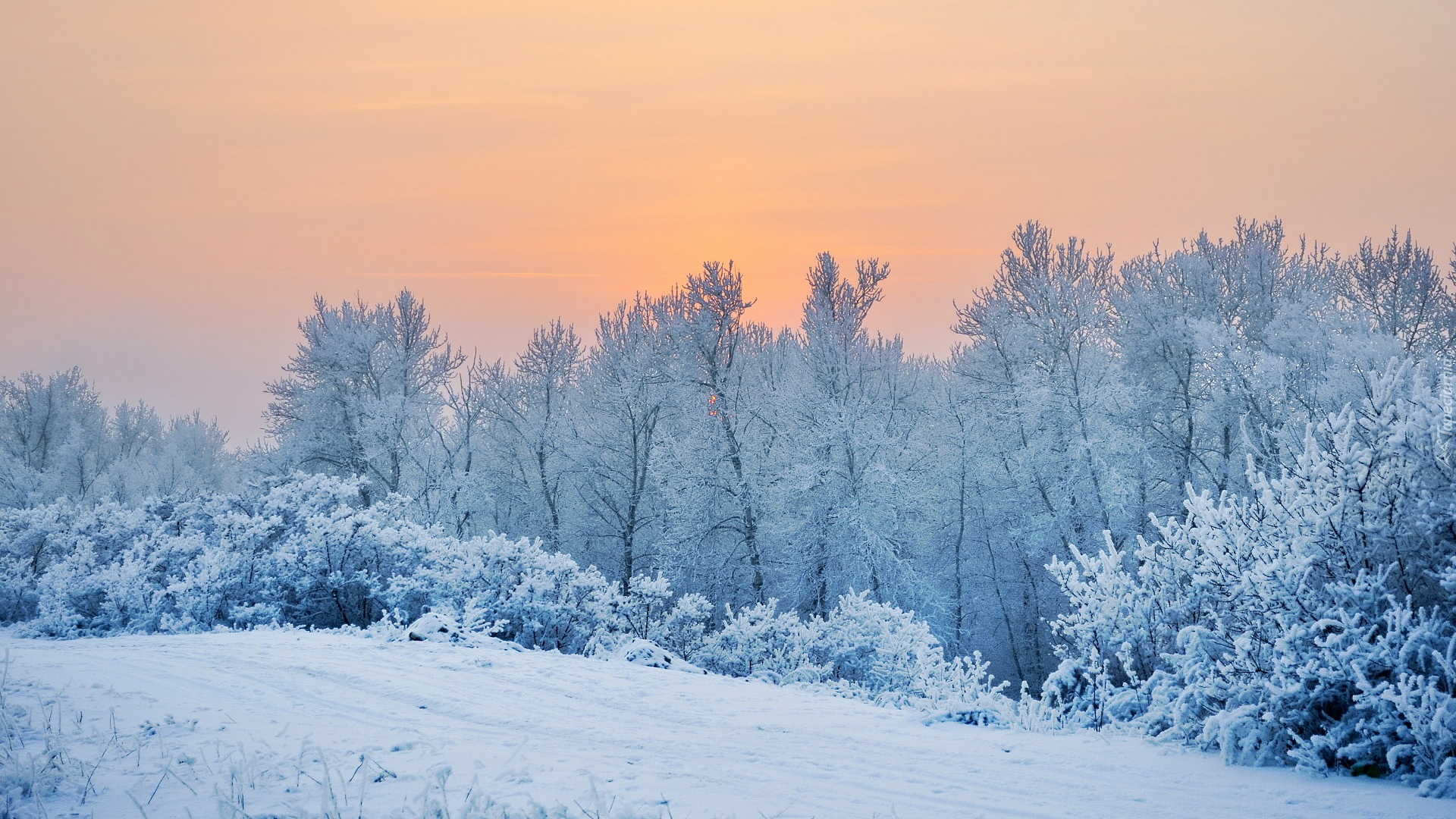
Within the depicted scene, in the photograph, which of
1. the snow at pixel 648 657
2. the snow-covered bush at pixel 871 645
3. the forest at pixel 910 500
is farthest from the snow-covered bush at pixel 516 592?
the snow-covered bush at pixel 871 645

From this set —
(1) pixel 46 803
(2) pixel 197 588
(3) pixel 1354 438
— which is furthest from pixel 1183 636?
(2) pixel 197 588

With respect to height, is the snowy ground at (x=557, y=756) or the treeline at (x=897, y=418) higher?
the treeline at (x=897, y=418)

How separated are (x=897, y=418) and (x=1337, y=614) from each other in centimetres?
2048

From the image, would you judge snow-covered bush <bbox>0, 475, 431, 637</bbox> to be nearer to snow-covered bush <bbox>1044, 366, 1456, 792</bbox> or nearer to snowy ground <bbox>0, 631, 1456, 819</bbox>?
snowy ground <bbox>0, 631, 1456, 819</bbox>

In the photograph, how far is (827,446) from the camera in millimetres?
23250

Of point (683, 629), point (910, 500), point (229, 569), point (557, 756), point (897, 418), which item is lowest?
point (557, 756)

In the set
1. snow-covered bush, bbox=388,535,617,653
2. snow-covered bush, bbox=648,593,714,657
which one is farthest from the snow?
snow-covered bush, bbox=648,593,714,657

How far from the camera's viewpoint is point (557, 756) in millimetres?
5812

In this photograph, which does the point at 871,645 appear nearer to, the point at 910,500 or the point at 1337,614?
the point at 1337,614

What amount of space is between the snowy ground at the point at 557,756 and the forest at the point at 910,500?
79 cm

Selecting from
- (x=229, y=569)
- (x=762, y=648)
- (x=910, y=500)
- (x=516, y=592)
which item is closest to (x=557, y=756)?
(x=516, y=592)

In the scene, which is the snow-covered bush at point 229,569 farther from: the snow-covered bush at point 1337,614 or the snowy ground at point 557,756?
the snow-covered bush at point 1337,614

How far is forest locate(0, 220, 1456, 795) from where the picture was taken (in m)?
5.85

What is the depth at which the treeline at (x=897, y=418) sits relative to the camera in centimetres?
2294
